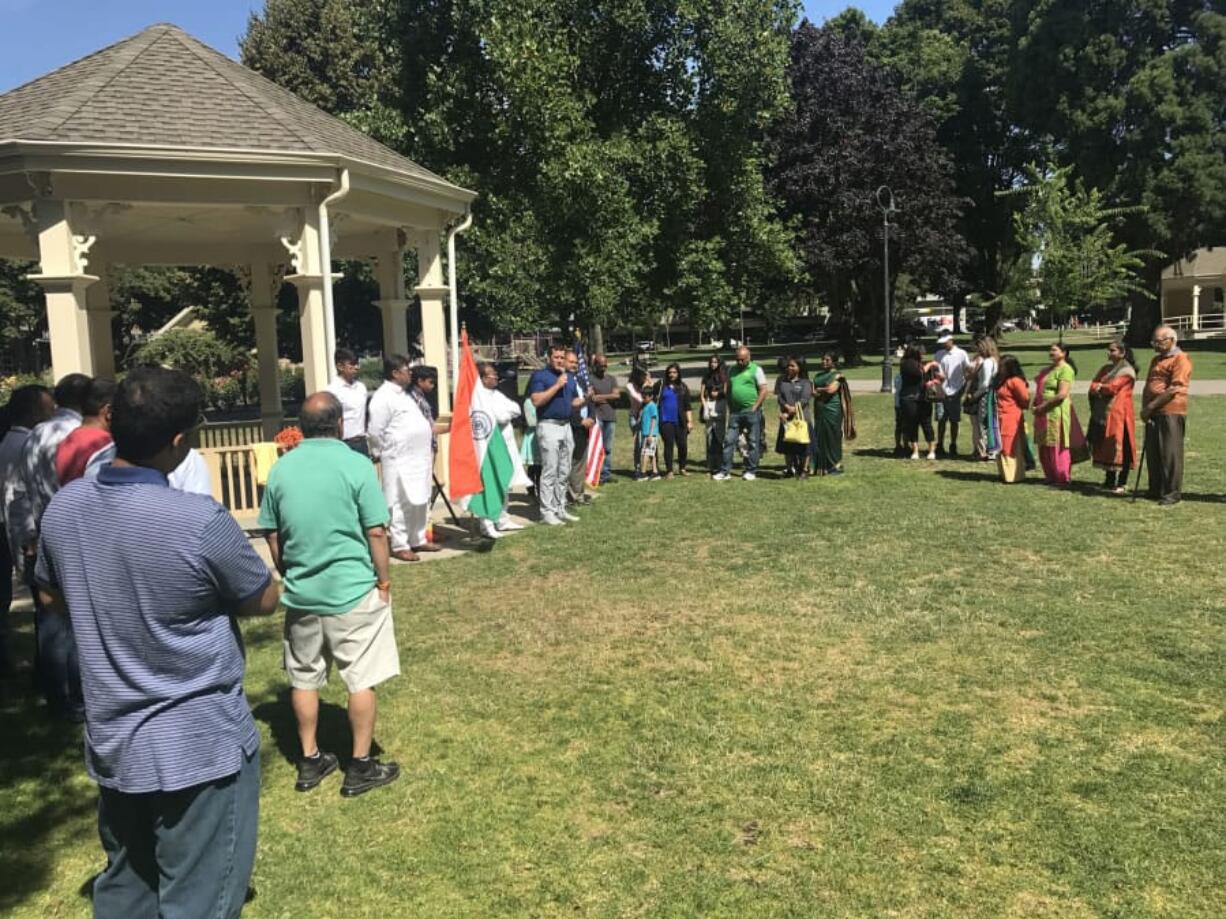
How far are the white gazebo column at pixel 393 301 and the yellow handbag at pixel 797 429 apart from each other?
200 inches

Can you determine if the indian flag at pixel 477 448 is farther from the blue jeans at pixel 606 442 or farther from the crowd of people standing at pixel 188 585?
the blue jeans at pixel 606 442

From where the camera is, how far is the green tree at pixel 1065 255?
30.4 m

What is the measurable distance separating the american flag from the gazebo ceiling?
269 centimetres

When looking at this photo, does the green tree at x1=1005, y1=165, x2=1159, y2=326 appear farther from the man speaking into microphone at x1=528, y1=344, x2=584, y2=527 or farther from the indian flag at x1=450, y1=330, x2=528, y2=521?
the indian flag at x1=450, y1=330, x2=528, y2=521

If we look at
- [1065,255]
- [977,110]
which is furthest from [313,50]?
[977,110]

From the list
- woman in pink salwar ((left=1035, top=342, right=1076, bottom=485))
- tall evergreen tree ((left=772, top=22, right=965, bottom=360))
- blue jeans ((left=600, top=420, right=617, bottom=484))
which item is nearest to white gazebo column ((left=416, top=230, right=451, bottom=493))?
blue jeans ((left=600, top=420, right=617, bottom=484))

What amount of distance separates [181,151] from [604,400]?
529 cm

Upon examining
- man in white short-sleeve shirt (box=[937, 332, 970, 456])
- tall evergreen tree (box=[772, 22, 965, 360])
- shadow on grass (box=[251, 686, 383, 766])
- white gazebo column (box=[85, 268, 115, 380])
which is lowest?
shadow on grass (box=[251, 686, 383, 766])

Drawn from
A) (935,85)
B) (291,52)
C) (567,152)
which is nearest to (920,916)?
(567,152)

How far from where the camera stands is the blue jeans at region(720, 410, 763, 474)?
12.2m

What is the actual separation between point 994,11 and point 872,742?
48.0 m

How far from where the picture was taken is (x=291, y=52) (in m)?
31.7

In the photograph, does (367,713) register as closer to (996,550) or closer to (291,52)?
(996,550)

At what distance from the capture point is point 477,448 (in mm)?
8750
